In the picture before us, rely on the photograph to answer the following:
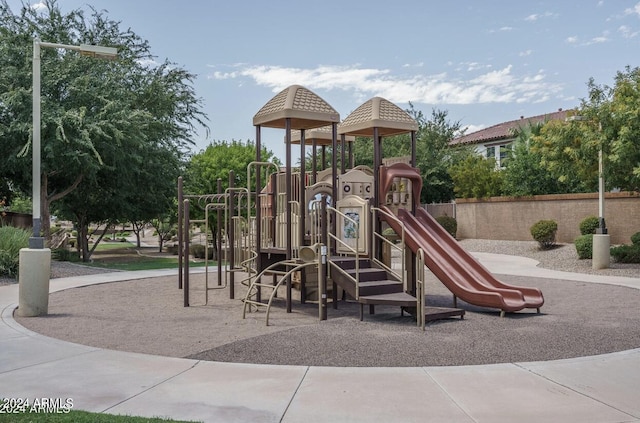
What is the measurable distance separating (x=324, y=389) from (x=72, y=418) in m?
2.32

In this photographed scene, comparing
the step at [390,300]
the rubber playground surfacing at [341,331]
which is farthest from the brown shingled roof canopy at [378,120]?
the step at [390,300]

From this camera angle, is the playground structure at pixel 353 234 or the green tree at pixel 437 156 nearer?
the playground structure at pixel 353 234

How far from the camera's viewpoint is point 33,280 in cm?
1058

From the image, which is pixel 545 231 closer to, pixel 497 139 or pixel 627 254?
pixel 627 254

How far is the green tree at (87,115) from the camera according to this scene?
2175 cm

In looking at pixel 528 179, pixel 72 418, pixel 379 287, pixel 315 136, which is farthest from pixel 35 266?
pixel 528 179

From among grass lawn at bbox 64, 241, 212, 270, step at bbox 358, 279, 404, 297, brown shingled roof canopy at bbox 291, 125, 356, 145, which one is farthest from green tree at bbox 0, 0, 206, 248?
step at bbox 358, 279, 404, 297

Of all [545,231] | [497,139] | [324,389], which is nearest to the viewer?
[324,389]

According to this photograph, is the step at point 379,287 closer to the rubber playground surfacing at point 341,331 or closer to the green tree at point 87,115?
the rubber playground surfacing at point 341,331

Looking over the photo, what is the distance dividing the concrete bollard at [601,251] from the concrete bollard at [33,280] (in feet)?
54.9

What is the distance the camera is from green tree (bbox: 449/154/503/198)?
3434 centimetres

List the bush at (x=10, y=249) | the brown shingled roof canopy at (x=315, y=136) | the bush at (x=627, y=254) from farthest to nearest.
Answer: the bush at (x=627, y=254) → the bush at (x=10, y=249) → the brown shingled roof canopy at (x=315, y=136)

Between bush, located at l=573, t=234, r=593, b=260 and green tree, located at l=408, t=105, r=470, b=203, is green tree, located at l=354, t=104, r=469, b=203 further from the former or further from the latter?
bush, located at l=573, t=234, r=593, b=260

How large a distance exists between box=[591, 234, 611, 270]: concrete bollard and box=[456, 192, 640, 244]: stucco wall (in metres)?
3.88
